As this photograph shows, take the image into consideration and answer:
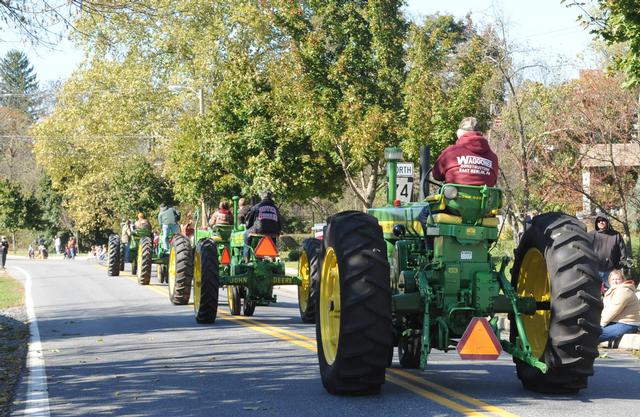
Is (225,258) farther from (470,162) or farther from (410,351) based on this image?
(470,162)

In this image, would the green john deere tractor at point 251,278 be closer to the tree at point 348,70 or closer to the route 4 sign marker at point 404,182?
the route 4 sign marker at point 404,182

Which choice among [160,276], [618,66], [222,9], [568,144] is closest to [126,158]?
[222,9]

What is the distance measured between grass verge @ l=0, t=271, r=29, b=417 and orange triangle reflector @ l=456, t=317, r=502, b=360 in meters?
4.13

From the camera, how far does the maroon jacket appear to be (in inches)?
362

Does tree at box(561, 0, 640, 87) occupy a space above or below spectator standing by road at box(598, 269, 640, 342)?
above

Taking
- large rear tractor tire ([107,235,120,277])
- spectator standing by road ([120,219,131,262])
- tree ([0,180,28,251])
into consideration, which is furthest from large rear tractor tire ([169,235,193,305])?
tree ([0,180,28,251])

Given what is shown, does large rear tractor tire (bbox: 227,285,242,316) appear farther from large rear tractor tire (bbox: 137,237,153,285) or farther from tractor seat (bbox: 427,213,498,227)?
large rear tractor tire (bbox: 137,237,153,285)

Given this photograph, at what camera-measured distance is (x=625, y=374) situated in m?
10.7

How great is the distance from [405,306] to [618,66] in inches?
344

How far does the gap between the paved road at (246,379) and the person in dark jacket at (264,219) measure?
4.99 ft

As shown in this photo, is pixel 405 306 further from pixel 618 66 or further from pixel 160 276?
pixel 160 276

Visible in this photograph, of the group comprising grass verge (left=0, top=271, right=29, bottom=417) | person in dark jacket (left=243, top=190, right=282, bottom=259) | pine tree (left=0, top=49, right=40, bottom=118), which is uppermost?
pine tree (left=0, top=49, right=40, bottom=118)

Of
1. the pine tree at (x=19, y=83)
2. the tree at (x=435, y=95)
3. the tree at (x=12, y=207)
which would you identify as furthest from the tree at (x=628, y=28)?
the pine tree at (x=19, y=83)

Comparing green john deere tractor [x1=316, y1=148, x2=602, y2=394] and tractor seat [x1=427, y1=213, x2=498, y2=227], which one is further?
tractor seat [x1=427, y1=213, x2=498, y2=227]
